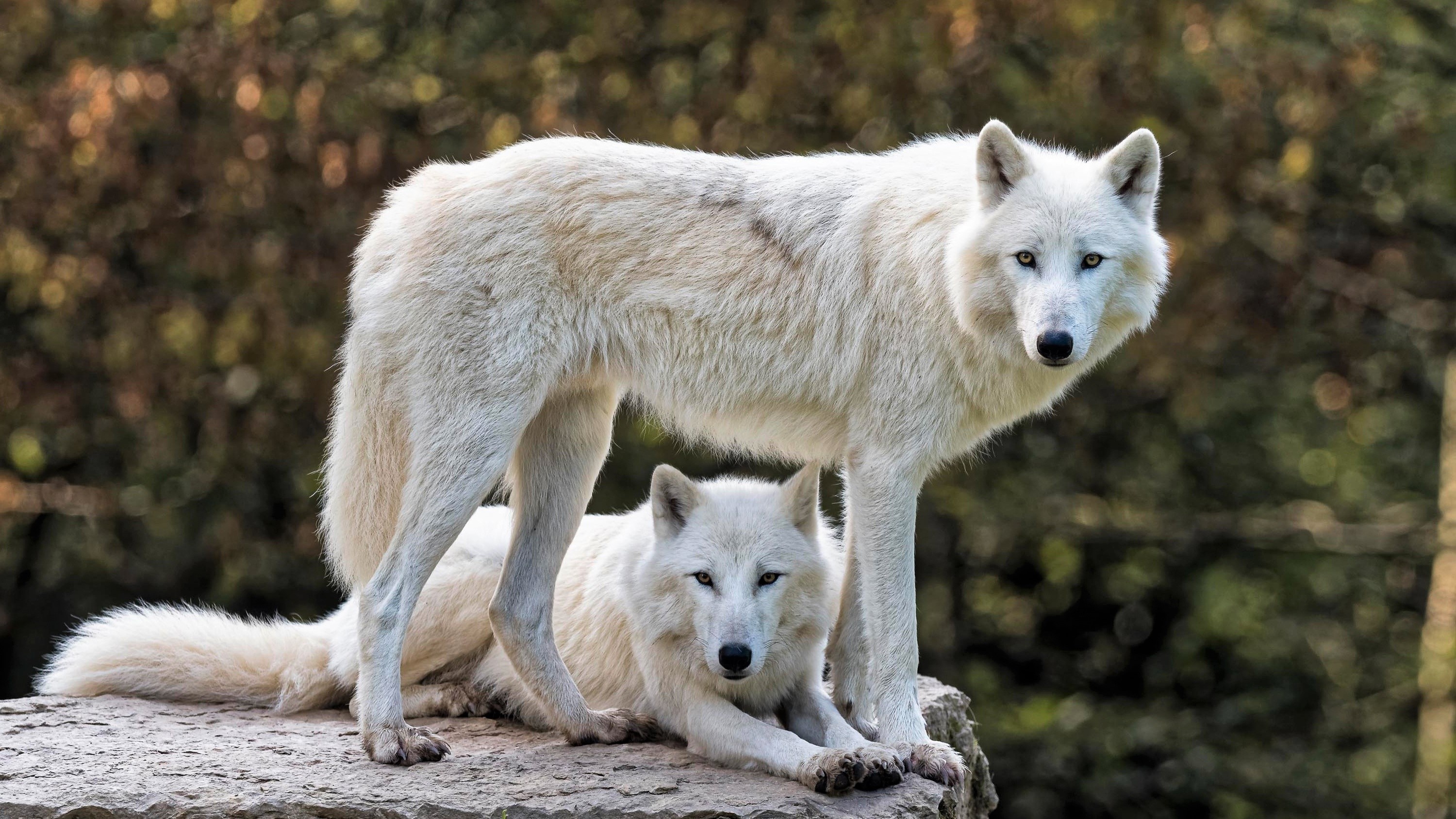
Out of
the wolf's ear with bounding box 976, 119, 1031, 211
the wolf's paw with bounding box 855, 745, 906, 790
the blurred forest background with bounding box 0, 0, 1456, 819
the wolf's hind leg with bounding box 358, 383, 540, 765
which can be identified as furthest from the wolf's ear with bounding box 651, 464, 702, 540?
the blurred forest background with bounding box 0, 0, 1456, 819

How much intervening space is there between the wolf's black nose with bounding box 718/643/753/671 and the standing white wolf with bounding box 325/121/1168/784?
57cm

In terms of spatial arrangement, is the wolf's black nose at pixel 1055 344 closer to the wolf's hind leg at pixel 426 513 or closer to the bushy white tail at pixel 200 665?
the wolf's hind leg at pixel 426 513

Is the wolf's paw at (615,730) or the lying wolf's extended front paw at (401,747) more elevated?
the wolf's paw at (615,730)

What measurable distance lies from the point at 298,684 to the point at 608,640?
1.27 metres

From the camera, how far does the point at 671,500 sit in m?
5.02

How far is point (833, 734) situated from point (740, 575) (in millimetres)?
596

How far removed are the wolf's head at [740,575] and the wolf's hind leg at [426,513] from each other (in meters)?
0.58

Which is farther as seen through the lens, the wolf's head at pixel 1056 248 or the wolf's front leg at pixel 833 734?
the wolf's head at pixel 1056 248

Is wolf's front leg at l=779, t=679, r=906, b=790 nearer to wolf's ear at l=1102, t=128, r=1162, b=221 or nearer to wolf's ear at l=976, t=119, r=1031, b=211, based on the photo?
wolf's ear at l=976, t=119, r=1031, b=211

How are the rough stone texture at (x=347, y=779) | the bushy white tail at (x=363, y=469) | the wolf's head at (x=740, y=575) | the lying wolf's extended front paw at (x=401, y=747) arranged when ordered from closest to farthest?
the rough stone texture at (x=347, y=779), the wolf's head at (x=740, y=575), the lying wolf's extended front paw at (x=401, y=747), the bushy white tail at (x=363, y=469)

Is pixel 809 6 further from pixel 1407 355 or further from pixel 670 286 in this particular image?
pixel 670 286

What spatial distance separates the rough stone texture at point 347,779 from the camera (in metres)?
4.43

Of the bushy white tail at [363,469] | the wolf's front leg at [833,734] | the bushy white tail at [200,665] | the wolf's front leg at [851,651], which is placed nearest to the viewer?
the wolf's front leg at [833,734]

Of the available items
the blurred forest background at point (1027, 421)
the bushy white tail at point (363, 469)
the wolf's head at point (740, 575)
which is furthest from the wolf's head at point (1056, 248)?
the blurred forest background at point (1027, 421)
